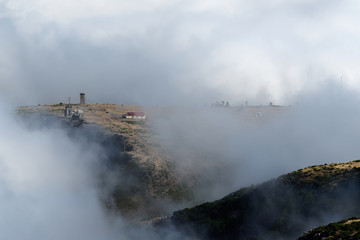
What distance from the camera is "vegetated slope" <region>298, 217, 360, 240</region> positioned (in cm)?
4394

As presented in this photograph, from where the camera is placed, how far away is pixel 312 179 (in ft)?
218

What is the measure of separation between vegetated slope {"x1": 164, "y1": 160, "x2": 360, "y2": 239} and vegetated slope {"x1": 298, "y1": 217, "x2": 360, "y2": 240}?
10133 millimetres

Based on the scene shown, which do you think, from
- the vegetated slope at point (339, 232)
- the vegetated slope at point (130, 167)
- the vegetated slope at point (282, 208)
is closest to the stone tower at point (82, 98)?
the vegetated slope at point (130, 167)

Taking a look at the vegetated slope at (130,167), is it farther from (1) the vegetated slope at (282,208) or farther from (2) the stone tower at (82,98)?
(2) the stone tower at (82,98)

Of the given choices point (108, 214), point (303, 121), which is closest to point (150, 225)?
→ point (108, 214)

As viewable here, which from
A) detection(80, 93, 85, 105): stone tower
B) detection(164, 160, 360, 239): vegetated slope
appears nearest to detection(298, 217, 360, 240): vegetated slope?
detection(164, 160, 360, 239): vegetated slope

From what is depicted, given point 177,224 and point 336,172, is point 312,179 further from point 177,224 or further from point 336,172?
point 177,224

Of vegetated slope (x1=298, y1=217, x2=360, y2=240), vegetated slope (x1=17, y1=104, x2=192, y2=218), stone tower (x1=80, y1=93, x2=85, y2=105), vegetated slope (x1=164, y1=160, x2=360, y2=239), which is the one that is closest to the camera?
vegetated slope (x1=298, y1=217, x2=360, y2=240)

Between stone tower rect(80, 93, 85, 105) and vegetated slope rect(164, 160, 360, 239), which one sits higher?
stone tower rect(80, 93, 85, 105)

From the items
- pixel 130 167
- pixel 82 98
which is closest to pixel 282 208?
pixel 130 167

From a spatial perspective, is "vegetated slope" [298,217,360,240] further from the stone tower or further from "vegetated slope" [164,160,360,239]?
the stone tower

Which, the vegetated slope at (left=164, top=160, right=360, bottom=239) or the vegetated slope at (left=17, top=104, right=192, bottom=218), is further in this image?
the vegetated slope at (left=17, top=104, right=192, bottom=218)

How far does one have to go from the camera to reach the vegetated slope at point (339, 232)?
4394 centimetres

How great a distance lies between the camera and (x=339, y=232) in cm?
4559
